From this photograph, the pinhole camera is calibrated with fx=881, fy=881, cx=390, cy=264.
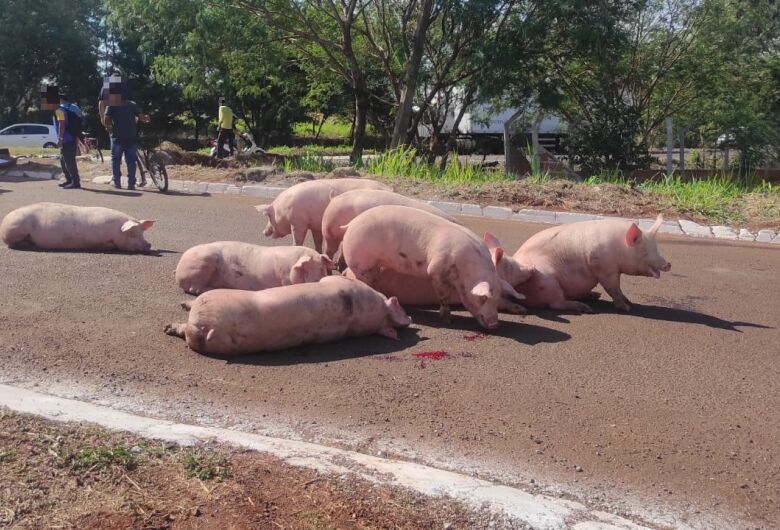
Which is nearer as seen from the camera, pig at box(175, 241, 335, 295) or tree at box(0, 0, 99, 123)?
pig at box(175, 241, 335, 295)

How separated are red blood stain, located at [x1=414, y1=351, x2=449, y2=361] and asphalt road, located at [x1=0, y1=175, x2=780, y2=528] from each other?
0.02 m

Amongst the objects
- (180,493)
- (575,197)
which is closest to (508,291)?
(180,493)

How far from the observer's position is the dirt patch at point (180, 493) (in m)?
3.49

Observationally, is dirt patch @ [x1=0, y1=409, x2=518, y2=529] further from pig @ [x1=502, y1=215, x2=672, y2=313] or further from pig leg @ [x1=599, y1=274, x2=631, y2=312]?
pig leg @ [x1=599, y1=274, x2=631, y2=312]

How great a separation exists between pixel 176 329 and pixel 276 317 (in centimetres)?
88

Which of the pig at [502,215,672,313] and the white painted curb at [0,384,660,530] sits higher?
the pig at [502,215,672,313]

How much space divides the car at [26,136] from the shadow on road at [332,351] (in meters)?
36.5

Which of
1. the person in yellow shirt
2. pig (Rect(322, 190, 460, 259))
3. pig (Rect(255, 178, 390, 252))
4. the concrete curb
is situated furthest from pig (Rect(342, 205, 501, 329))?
the person in yellow shirt

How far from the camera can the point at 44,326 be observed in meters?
6.45

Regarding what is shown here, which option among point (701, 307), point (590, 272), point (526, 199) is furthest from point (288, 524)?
point (526, 199)

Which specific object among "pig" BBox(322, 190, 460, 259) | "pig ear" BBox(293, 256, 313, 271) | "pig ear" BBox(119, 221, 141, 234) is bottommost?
"pig ear" BBox(119, 221, 141, 234)

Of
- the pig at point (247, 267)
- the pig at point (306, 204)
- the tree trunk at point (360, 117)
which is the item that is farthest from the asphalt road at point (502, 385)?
the tree trunk at point (360, 117)

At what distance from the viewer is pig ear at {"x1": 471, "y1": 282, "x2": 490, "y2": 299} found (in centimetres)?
622

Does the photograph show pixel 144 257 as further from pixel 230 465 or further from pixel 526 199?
pixel 526 199
